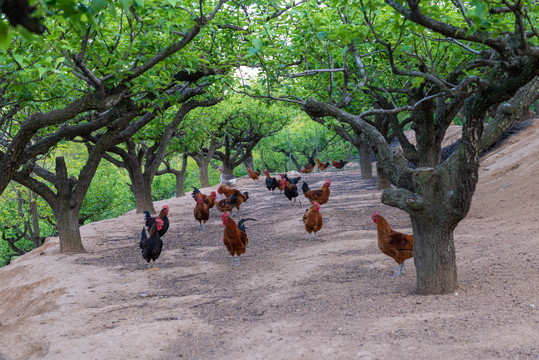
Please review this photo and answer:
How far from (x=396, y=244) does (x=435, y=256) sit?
122cm

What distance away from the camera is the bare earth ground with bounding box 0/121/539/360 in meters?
4.04

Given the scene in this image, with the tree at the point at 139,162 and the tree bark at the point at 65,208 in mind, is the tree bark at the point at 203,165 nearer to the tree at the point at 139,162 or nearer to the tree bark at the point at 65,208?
the tree at the point at 139,162

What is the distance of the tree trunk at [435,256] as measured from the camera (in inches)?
196

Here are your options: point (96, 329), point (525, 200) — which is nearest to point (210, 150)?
point (525, 200)

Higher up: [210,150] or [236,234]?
[210,150]

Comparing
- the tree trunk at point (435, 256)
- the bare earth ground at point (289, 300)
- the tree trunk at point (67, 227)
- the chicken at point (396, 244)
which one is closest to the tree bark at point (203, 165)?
the bare earth ground at point (289, 300)

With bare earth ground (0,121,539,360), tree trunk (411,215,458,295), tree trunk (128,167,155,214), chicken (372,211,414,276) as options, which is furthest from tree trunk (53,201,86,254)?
tree trunk (411,215,458,295)

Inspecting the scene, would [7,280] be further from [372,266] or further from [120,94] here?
[372,266]

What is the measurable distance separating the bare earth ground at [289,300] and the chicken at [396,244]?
30 cm

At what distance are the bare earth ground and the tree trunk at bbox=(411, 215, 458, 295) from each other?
0.20m

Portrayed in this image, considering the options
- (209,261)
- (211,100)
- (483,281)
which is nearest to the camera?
(483,281)

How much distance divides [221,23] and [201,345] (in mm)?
6510

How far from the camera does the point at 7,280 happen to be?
386 inches

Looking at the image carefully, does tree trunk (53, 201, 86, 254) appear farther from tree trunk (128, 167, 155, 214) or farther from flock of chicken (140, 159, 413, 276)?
tree trunk (128, 167, 155, 214)
